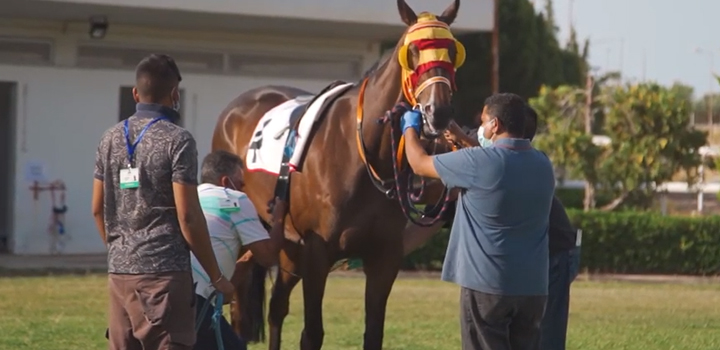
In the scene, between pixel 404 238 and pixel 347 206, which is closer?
pixel 347 206

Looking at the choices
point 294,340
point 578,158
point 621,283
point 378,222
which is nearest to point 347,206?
point 378,222

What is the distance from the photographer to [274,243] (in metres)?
6.47

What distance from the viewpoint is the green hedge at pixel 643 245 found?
1839 centimetres

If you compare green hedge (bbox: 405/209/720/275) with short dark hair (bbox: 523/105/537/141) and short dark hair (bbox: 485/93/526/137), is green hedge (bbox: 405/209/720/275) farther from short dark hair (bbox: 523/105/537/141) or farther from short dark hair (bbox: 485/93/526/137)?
short dark hair (bbox: 485/93/526/137)

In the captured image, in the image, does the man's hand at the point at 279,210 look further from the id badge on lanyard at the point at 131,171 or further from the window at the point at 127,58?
the window at the point at 127,58

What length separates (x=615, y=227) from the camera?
18406mm

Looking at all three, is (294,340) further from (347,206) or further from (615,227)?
(615,227)

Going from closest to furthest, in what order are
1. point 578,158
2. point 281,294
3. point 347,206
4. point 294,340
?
1. point 347,206
2. point 281,294
3. point 294,340
4. point 578,158

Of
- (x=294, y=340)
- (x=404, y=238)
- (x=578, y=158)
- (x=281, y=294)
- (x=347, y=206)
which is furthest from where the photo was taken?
(x=578, y=158)

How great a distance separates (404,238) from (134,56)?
12.1 meters

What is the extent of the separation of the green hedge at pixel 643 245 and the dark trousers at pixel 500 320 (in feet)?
40.4

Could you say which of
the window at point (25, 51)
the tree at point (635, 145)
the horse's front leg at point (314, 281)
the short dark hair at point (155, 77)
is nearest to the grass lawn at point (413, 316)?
the horse's front leg at point (314, 281)

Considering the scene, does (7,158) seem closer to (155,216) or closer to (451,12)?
(451,12)

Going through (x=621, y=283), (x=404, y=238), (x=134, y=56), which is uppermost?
(x=134, y=56)
